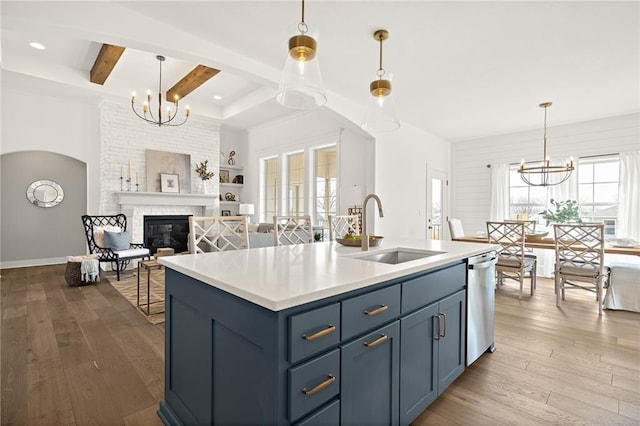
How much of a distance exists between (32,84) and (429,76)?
6.03m

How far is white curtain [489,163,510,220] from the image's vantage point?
20.6ft

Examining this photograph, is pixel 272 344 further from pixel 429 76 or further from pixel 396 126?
pixel 429 76

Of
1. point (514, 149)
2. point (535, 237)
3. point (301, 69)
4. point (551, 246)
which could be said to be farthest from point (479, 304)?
point (514, 149)

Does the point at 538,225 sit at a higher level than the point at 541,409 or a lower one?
higher

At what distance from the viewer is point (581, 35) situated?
2.88 m

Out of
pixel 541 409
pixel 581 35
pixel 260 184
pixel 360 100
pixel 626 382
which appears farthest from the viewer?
pixel 260 184

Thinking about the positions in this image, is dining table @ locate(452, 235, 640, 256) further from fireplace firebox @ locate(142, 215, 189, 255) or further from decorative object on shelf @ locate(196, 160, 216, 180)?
fireplace firebox @ locate(142, 215, 189, 255)

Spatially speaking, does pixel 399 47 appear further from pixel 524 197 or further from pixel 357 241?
pixel 524 197

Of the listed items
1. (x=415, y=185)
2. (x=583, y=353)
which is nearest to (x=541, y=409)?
(x=583, y=353)

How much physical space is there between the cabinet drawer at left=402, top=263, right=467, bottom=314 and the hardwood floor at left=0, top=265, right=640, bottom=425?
2.22 ft

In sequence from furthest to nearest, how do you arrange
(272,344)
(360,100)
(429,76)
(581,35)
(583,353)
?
(360,100)
(429,76)
(581,35)
(583,353)
(272,344)

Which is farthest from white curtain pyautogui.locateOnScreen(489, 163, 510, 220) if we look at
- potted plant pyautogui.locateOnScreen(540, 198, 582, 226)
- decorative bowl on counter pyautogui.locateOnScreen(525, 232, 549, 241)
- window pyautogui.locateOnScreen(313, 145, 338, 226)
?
window pyautogui.locateOnScreen(313, 145, 338, 226)

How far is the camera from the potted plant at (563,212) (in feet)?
16.6

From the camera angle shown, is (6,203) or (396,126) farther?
(6,203)
